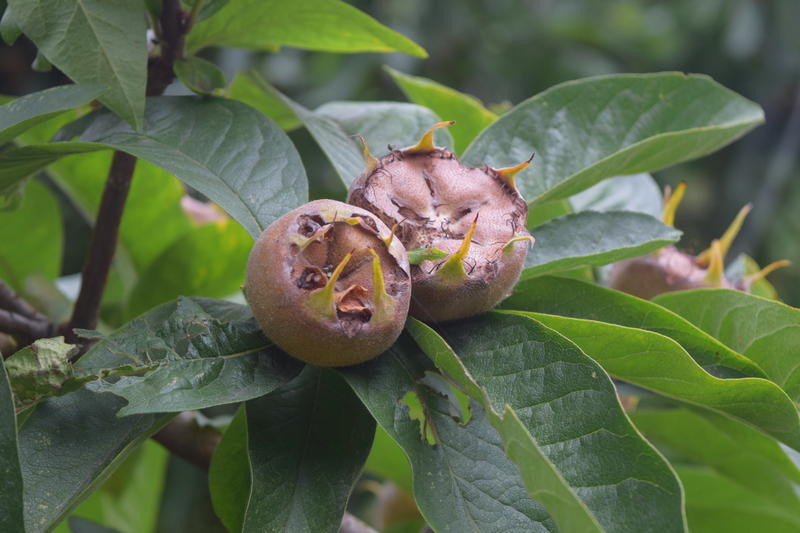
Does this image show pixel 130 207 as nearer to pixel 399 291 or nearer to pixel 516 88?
pixel 399 291

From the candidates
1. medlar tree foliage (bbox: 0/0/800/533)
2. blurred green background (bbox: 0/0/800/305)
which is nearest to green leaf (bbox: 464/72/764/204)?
medlar tree foliage (bbox: 0/0/800/533)

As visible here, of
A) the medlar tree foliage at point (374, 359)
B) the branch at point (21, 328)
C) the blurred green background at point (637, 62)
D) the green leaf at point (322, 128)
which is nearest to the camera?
the medlar tree foliage at point (374, 359)

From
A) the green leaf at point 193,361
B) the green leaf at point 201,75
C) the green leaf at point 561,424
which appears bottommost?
the green leaf at point 193,361

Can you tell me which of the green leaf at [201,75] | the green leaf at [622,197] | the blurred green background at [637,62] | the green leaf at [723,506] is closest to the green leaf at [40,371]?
the green leaf at [201,75]

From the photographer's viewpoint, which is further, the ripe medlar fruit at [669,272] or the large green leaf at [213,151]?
the ripe medlar fruit at [669,272]

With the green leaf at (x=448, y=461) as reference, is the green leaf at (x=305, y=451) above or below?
below

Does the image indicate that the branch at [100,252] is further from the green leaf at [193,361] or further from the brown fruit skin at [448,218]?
the brown fruit skin at [448,218]

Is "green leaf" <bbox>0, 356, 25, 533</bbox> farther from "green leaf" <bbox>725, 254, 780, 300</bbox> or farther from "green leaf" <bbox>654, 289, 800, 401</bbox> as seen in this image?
"green leaf" <bbox>725, 254, 780, 300</bbox>

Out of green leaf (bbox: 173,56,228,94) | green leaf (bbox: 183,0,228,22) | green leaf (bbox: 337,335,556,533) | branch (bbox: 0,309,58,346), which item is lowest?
branch (bbox: 0,309,58,346)
